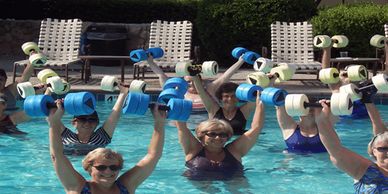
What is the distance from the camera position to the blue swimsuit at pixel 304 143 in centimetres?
801

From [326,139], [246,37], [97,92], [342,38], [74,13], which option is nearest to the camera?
[326,139]

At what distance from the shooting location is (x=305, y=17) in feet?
51.0

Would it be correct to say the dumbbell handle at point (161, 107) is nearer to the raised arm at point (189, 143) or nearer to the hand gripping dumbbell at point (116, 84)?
the hand gripping dumbbell at point (116, 84)

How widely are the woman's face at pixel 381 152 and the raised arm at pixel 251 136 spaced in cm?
122

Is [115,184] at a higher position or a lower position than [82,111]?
lower

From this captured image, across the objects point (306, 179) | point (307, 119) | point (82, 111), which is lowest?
point (306, 179)

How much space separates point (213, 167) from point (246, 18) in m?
8.94

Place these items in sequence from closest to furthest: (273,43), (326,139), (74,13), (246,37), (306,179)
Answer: (326,139)
(306,179)
(273,43)
(246,37)
(74,13)

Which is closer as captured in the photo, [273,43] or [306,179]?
[306,179]

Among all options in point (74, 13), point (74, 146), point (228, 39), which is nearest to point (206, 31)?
point (228, 39)

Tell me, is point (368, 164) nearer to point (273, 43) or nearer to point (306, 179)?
point (306, 179)

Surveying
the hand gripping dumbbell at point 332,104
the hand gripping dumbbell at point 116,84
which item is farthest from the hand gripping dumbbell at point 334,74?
the hand gripping dumbbell at point 116,84

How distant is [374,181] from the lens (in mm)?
5141

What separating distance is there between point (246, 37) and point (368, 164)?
411 inches
